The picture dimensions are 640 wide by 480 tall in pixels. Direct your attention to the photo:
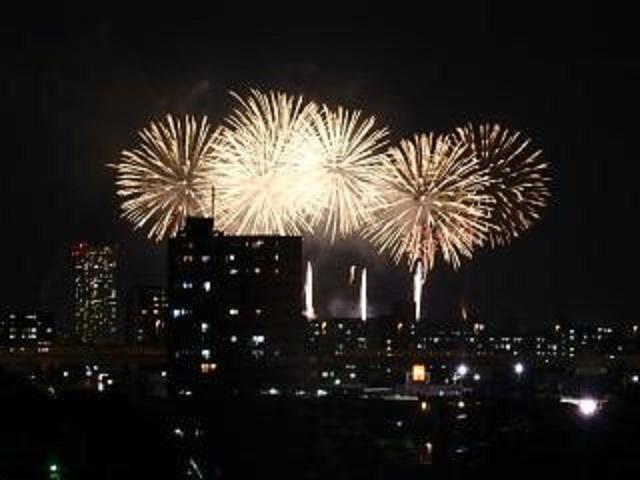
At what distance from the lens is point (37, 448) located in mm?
41969

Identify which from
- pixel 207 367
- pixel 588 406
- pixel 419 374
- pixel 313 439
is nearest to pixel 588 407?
pixel 588 406

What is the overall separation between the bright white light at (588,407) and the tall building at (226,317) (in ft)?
85.7

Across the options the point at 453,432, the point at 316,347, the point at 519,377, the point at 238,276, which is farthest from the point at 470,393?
the point at 453,432

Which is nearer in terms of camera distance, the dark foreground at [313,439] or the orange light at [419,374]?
the dark foreground at [313,439]

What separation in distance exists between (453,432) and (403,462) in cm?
1546

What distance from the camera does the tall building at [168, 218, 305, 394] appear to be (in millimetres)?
128750

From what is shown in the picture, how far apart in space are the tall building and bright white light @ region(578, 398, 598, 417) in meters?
26.1

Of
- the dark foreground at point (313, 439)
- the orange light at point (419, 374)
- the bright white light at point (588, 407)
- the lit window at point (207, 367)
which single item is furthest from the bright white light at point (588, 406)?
the orange light at point (419, 374)

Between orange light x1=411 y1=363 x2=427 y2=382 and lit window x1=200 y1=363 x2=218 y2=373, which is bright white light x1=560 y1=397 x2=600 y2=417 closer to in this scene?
lit window x1=200 y1=363 x2=218 y2=373

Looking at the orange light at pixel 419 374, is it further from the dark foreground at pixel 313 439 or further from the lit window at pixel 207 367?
the dark foreground at pixel 313 439

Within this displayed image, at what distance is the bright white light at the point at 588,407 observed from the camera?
307 feet

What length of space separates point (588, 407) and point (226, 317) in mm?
40109

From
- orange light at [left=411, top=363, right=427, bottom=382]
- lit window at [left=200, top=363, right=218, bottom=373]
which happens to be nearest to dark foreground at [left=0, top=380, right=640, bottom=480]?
lit window at [left=200, top=363, right=218, bottom=373]

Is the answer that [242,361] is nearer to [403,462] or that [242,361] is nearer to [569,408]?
[569,408]
